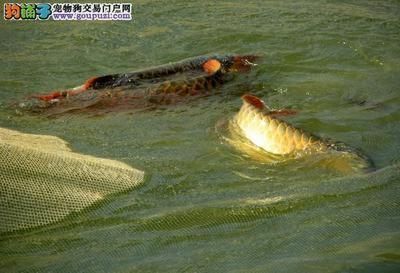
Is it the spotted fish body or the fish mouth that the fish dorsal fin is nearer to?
the spotted fish body

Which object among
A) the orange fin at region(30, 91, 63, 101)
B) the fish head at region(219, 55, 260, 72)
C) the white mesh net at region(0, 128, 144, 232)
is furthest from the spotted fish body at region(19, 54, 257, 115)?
the white mesh net at region(0, 128, 144, 232)

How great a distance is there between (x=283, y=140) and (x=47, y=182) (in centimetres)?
174

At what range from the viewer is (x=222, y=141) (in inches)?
179

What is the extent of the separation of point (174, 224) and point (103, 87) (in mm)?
2992

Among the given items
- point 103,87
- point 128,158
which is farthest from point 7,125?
point 128,158

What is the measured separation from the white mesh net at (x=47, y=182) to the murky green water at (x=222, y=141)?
0.09 metres

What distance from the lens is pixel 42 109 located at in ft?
17.8

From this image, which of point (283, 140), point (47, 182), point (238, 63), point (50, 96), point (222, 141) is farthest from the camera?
point (238, 63)

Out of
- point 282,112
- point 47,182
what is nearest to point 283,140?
point 282,112

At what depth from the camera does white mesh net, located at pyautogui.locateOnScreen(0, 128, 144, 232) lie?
2932 millimetres

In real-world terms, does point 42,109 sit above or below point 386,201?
below

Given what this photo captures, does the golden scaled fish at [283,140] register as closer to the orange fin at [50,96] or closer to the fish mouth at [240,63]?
the fish mouth at [240,63]

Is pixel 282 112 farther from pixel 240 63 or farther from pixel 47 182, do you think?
pixel 47 182

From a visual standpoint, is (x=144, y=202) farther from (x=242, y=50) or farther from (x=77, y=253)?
(x=242, y=50)
